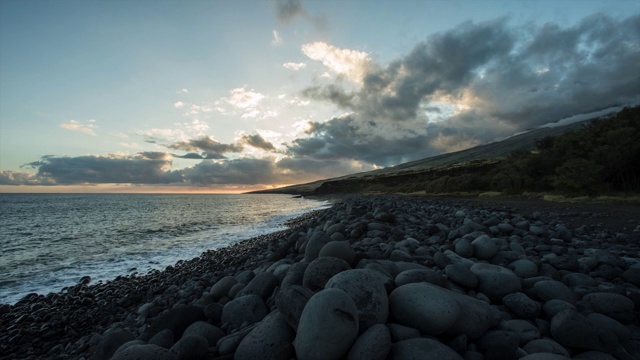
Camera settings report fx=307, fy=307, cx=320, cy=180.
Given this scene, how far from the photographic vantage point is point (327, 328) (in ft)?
9.45

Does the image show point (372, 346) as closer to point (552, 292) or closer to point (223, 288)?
point (552, 292)

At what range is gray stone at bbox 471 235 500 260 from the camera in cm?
648

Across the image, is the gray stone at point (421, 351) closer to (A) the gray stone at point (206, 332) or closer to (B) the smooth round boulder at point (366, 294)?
(B) the smooth round boulder at point (366, 294)

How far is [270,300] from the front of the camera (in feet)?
16.3

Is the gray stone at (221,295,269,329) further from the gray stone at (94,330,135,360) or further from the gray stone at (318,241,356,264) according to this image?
the gray stone at (94,330,135,360)

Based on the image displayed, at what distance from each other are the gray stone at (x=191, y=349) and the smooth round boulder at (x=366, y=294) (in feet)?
5.12

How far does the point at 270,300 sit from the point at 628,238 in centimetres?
1146

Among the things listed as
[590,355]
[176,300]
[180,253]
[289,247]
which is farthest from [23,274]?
[590,355]

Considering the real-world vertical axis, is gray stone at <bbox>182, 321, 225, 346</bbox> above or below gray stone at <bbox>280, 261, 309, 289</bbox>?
below

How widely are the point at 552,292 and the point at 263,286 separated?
439cm

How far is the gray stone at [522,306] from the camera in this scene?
13.2 feet

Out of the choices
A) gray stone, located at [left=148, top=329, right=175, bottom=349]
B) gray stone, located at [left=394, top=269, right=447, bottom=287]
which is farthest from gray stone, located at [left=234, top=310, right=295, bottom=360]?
gray stone, located at [left=394, top=269, right=447, bottom=287]

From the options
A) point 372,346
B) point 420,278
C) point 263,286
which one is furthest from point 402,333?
point 263,286

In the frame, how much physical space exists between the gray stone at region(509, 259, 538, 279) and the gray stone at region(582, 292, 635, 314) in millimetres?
973
